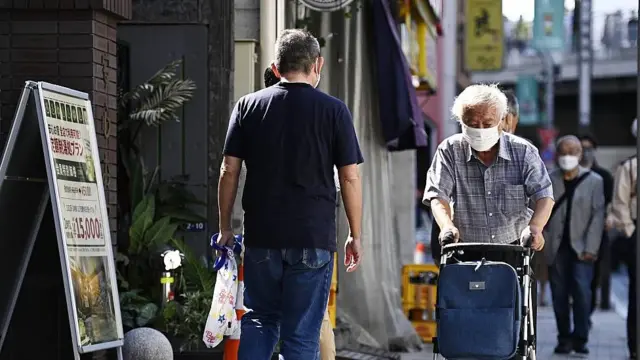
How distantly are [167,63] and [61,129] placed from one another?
121 inches

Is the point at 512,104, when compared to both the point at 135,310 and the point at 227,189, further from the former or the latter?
Result: the point at 227,189

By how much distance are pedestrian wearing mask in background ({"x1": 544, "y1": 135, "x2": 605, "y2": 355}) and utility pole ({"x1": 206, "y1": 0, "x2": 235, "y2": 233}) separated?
11.7 ft

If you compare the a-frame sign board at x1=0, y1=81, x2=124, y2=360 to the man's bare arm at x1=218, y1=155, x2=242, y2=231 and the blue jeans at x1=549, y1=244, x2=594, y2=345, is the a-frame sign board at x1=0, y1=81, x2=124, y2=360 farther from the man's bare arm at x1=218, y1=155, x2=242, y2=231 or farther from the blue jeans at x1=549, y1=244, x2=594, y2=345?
the blue jeans at x1=549, y1=244, x2=594, y2=345

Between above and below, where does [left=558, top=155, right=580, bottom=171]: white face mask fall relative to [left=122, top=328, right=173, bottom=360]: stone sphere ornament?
above

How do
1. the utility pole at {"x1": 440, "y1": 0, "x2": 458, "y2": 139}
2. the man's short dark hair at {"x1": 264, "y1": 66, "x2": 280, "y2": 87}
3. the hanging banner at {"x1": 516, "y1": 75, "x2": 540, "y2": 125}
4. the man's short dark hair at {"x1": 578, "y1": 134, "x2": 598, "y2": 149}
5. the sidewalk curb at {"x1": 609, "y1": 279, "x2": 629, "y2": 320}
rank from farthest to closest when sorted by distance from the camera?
the hanging banner at {"x1": 516, "y1": 75, "x2": 540, "y2": 125} < the utility pole at {"x1": 440, "y1": 0, "x2": 458, "y2": 139} < the sidewalk curb at {"x1": 609, "y1": 279, "x2": 629, "y2": 320} < the man's short dark hair at {"x1": 578, "y1": 134, "x2": 598, "y2": 149} < the man's short dark hair at {"x1": 264, "y1": 66, "x2": 280, "y2": 87}

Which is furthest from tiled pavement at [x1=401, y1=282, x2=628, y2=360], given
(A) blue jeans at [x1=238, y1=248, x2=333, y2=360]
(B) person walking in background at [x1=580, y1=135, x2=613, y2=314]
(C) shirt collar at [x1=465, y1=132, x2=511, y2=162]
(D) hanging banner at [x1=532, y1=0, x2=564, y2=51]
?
(D) hanging banner at [x1=532, y1=0, x2=564, y2=51]

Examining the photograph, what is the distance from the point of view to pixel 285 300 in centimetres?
643

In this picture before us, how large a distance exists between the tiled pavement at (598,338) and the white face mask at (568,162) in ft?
5.43

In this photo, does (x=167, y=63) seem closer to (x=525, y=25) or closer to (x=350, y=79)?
(x=350, y=79)

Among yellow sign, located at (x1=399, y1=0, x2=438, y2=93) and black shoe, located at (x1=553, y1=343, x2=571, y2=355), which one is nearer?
black shoe, located at (x1=553, y1=343, x2=571, y2=355)

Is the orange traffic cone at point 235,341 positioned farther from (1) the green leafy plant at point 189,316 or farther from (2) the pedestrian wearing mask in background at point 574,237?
(2) the pedestrian wearing mask in background at point 574,237

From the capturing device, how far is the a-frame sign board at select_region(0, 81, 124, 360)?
6.92m

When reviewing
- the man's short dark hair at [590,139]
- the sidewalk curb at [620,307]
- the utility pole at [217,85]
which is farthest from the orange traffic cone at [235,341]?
the sidewalk curb at [620,307]

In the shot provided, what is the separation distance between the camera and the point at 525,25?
230 ft
